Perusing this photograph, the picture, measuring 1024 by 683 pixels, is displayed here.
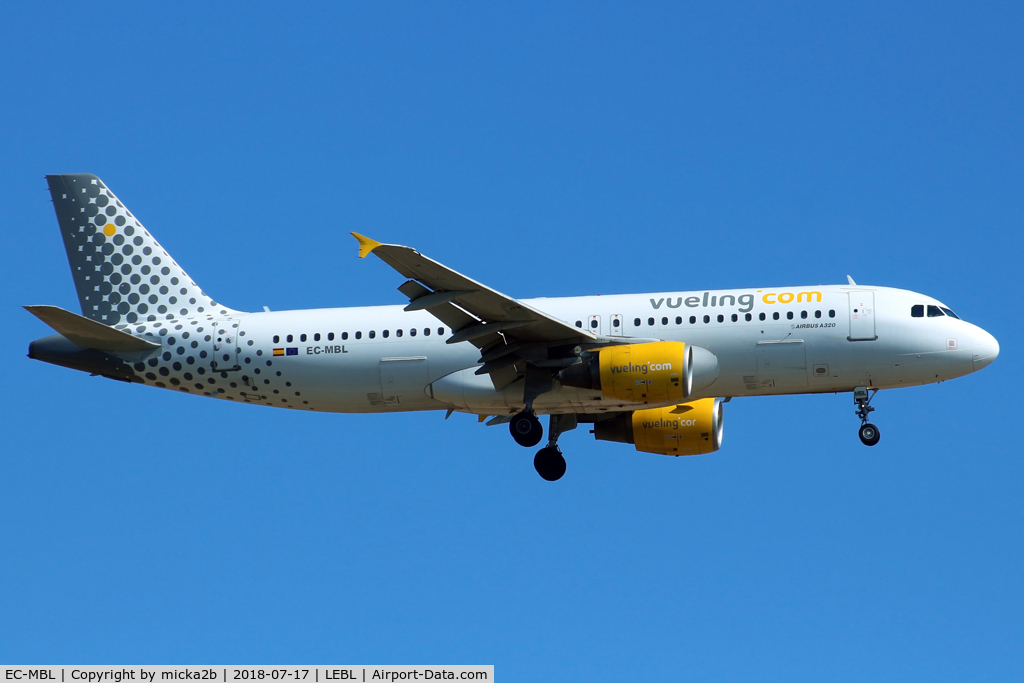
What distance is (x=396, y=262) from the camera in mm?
31328

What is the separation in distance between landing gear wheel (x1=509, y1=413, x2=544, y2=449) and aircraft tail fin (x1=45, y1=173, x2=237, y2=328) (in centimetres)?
951

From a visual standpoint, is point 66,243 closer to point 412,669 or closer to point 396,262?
point 396,262

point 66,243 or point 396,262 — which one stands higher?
point 66,243

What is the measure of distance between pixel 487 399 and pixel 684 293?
5.99 metres

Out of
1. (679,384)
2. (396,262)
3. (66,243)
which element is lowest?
(679,384)

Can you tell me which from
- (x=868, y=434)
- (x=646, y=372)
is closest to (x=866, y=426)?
(x=868, y=434)

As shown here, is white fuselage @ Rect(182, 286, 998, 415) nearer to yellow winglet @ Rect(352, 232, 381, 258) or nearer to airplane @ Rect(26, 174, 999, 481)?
airplane @ Rect(26, 174, 999, 481)

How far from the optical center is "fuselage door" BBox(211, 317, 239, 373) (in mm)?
→ 37406

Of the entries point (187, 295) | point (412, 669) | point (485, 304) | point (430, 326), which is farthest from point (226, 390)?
point (412, 669)

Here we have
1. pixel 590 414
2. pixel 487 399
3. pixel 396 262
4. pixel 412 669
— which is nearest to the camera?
pixel 412 669

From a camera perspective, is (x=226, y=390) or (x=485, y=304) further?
(x=226, y=390)

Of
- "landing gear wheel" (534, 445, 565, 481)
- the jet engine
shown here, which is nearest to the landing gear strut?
"landing gear wheel" (534, 445, 565, 481)

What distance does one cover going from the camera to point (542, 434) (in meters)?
35.8

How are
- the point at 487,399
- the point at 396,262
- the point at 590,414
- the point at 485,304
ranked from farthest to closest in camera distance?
1. the point at 590,414
2. the point at 487,399
3. the point at 485,304
4. the point at 396,262
